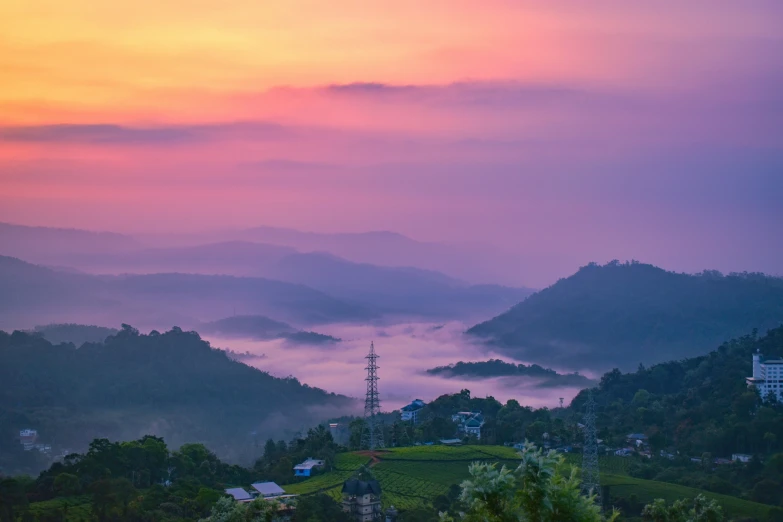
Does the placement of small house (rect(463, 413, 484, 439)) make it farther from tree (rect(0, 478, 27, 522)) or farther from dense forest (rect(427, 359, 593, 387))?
dense forest (rect(427, 359, 593, 387))

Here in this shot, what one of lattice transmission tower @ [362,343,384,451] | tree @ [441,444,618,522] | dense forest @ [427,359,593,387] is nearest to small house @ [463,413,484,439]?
lattice transmission tower @ [362,343,384,451]

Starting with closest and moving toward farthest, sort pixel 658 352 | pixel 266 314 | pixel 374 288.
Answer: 1. pixel 658 352
2. pixel 266 314
3. pixel 374 288

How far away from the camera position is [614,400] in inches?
2158

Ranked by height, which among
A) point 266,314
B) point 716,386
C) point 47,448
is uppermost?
point 266,314

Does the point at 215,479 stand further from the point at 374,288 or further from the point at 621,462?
the point at 374,288

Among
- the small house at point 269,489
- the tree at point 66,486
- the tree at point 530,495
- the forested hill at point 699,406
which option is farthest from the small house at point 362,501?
the tree at point 530,495

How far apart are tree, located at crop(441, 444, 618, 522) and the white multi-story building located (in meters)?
34.2

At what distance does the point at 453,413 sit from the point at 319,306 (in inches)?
2154

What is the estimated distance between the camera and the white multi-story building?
142 ft

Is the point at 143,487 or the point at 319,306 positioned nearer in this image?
the point at 143,487

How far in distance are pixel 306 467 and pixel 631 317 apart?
6204 centimetres

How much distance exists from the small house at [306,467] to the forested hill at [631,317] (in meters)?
50.1

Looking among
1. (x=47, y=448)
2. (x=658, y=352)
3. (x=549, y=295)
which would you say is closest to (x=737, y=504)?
(x=47, y=448)

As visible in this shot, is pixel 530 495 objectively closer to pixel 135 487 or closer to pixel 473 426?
pixel 135 487
